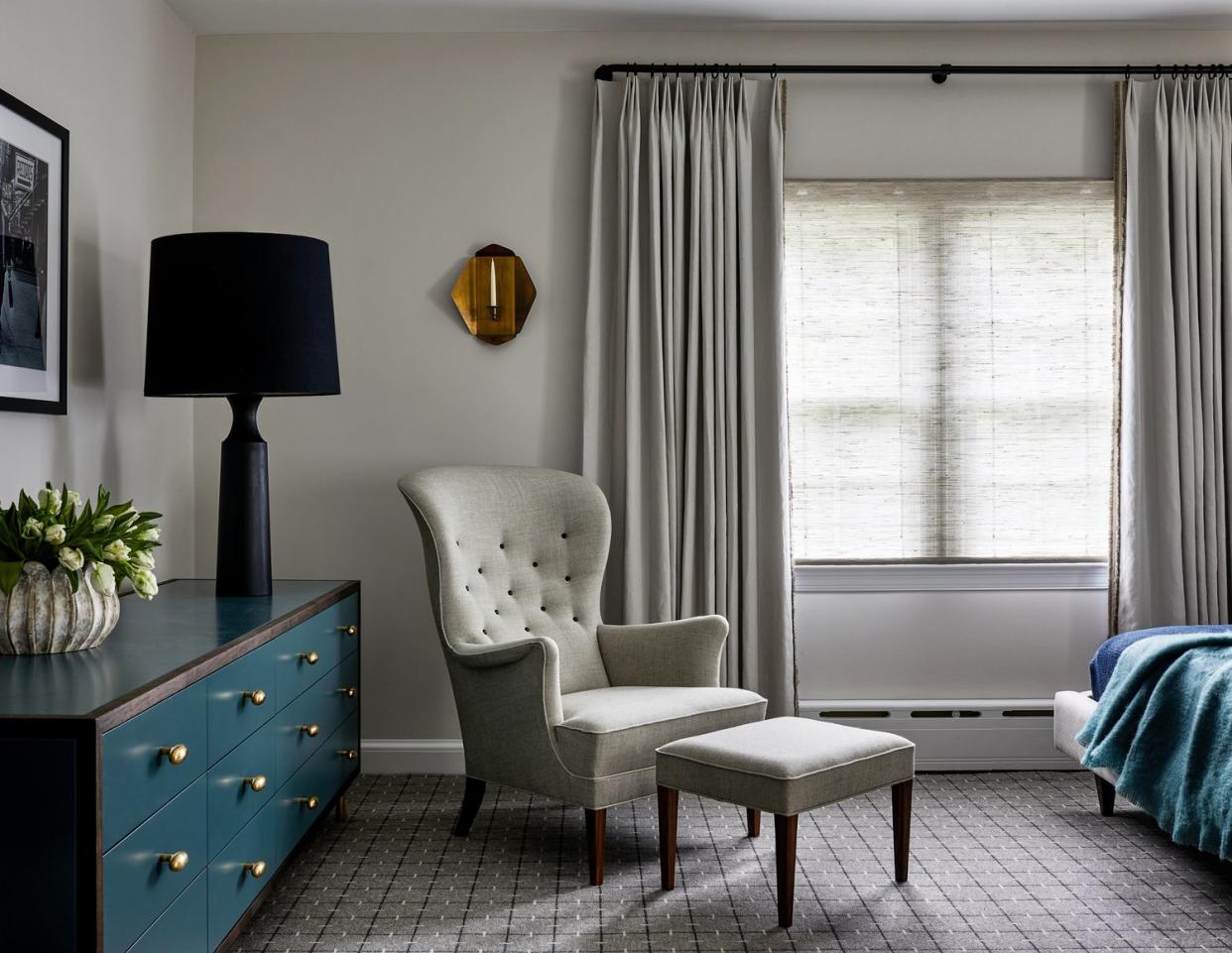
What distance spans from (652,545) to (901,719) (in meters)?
1.08

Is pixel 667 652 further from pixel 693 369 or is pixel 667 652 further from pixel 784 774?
pixel 693 369

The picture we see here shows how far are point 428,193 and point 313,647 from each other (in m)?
1.73

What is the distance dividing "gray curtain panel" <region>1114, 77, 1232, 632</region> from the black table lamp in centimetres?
274

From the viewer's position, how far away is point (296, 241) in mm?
2855

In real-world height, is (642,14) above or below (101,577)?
above

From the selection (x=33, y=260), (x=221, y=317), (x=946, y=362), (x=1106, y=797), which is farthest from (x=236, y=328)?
(x=1106, y=797)

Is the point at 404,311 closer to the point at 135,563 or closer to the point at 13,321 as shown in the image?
the point at 13,321

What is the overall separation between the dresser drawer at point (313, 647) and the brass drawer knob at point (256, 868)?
349mm

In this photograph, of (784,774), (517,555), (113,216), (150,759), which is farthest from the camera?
(517,555)

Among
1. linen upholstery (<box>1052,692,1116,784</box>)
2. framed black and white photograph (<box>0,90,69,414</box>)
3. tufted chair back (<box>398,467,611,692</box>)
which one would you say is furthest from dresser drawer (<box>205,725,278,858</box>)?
linen upholstery (<box>1052,692,1116,784</box>)

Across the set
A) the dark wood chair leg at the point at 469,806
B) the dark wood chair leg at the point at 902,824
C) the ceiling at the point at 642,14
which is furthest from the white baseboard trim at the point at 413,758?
the ceiling at the point at 642,14

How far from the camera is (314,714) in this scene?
2.77m

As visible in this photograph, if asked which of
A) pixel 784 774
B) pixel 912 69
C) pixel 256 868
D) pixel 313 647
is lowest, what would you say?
pixel 256 868

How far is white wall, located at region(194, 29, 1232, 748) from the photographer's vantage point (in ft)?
12.3
